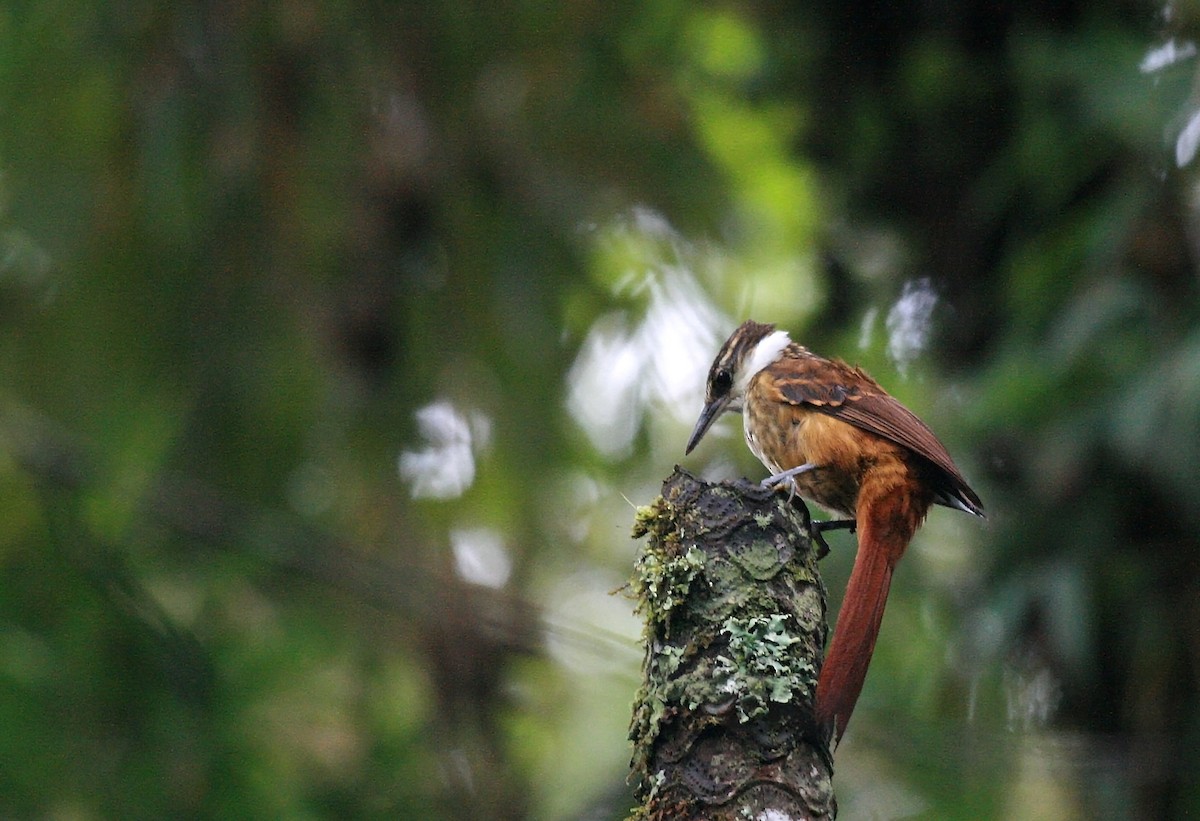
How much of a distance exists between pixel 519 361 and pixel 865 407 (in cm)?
249

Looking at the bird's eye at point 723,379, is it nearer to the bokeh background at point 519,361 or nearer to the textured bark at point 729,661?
the bokeh background at point 519,361

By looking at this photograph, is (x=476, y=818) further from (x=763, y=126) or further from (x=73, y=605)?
(x=763, y=126)

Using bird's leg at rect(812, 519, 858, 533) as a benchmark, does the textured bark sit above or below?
below

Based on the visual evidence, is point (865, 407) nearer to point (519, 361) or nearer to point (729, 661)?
point (729, 661)

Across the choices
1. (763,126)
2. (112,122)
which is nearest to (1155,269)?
(763,126)

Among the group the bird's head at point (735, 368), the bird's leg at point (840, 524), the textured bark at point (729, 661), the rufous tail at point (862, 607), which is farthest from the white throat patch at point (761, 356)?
the textured bark at point (729, 661)

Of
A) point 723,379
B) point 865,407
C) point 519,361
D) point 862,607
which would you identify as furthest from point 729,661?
point 519,361

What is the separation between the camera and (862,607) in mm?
2814

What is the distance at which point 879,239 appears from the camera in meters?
5.88

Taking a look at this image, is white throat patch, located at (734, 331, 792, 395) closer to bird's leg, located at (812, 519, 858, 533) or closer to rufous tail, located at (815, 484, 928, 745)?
bird's leg, located at (812, 519, 858, 533)

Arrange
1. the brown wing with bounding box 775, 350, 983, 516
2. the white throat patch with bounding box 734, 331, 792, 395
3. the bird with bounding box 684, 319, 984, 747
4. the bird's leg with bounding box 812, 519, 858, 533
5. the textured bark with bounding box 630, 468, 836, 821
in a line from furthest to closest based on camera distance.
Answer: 1. the white throat patch with bounding box 734, 331, 792, 395
2. the bird's leg with bounding box 812, 519, 858, 533
3. the brown wing with bounding box 775, 350, 983, 516
4. the bird with bounding box 684, 319, 984, 747
5. the textured bark with bounding box 630, 468, 836, 821

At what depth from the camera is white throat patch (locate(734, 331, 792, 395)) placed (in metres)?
4.45

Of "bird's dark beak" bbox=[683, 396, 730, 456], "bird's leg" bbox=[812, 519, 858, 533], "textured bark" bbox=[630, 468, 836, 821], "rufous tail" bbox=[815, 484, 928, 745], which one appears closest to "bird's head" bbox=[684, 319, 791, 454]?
"bird's dark beak" bbox=[683, 396, 730, 456]

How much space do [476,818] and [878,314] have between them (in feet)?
9.36
